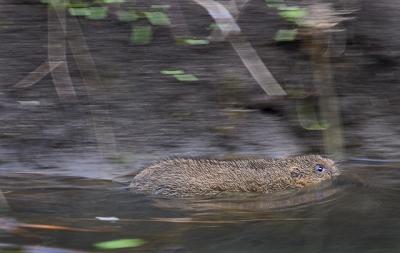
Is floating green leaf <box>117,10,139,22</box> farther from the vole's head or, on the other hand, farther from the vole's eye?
the vole's eye

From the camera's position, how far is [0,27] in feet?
26.5

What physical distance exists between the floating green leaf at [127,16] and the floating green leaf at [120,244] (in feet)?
10.00

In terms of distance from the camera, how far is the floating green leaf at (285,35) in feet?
26.4

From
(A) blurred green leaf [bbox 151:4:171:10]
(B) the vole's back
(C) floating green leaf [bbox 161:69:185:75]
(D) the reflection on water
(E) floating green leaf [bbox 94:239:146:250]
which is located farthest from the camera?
(A) blurred green leaf [bbox 151:4:171:10]

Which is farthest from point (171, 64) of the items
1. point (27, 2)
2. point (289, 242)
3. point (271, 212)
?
point (289, 242)

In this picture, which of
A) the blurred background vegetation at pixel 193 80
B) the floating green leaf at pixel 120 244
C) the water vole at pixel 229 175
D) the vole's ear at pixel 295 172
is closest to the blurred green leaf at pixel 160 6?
the blurred background vegetation at pixel 193 80

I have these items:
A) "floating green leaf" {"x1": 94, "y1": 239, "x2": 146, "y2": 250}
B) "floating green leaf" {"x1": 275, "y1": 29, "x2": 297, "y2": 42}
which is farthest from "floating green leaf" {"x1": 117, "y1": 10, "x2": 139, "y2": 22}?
"floating green leaf" {"x1": 94, "y1": 239, "x2": 146, "y2": 250}

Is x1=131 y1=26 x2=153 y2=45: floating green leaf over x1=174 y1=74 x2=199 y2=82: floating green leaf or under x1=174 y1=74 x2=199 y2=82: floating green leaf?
over

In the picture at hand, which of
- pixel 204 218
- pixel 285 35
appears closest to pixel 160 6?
pixel 285 35

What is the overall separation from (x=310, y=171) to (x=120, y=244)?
2.07 meters

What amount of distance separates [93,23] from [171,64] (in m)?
0.79

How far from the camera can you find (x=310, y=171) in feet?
23.2

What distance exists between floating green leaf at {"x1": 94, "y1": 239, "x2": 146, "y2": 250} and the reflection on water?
0.04 meters

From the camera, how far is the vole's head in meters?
7.05
